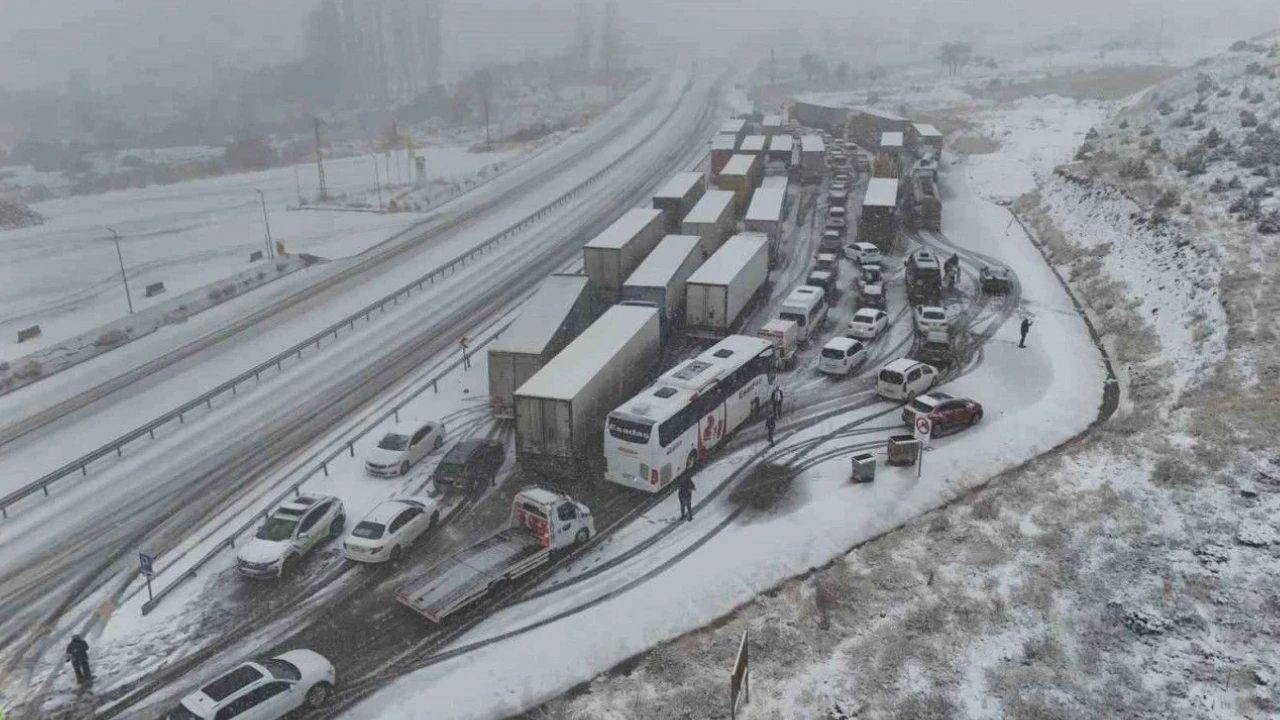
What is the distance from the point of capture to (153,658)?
20.0 m

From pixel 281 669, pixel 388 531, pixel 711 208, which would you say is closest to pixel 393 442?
pixel 388 531

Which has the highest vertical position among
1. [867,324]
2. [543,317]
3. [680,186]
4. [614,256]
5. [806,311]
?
[680,186]

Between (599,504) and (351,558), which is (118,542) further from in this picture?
(599,504)

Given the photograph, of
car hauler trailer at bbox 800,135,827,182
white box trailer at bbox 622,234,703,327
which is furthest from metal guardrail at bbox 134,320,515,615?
car hauler trailer at bbox 800,135,827,182

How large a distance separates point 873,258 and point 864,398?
18427 mm

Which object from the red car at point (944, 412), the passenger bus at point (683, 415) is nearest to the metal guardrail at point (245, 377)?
the passenger bus at point (683, 415)

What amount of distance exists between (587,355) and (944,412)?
13.1 metres

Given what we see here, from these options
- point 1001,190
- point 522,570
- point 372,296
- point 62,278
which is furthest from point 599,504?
point 62,278

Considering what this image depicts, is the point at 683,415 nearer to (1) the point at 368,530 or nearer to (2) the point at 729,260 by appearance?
(1) the point at 368,530

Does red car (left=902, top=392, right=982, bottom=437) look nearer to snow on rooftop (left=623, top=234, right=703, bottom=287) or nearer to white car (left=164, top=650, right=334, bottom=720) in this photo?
snow on rooftop (left=623, top=234, right=703, bottom=287)

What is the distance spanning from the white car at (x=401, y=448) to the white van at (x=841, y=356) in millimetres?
16424

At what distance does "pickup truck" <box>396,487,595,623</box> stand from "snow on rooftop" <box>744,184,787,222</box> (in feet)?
101

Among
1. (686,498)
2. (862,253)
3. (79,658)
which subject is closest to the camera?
(79,658)

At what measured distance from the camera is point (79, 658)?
19141 millimetres
